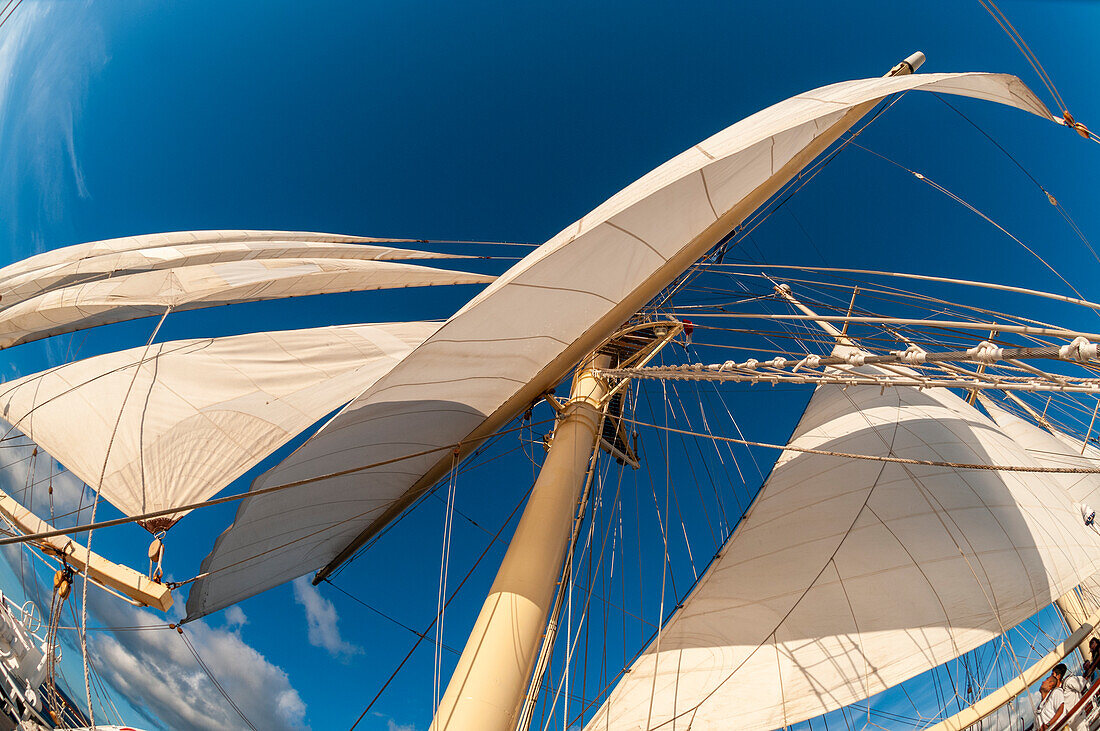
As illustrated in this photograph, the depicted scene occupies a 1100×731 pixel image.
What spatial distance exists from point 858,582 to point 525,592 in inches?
150

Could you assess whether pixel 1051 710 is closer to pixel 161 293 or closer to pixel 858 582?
pixel 858 582

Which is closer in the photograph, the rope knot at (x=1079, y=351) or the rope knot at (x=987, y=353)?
the rope knot at (x=1079, y=351)

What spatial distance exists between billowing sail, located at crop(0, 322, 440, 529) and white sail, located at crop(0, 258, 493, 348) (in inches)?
31.6

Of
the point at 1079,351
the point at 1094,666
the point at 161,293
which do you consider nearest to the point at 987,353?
the point at 1079,351

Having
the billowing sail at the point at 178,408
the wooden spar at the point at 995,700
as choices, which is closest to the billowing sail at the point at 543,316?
the billowing sail at the point at 178,408

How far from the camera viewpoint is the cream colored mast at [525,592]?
10.3 ft

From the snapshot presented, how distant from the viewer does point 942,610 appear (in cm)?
502

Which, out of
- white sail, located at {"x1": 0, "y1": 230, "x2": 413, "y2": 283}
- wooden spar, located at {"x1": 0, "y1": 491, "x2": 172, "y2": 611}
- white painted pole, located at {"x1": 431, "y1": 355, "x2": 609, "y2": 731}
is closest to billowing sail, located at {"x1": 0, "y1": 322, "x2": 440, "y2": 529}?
wooden spar, located at {"x1": 0, "y1": 491, "x2": 172, "y2": 611}

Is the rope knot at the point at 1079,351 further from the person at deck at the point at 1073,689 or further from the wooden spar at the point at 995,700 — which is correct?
the wooden spar at the point at 995,700

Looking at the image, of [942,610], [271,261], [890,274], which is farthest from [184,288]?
[942,610]

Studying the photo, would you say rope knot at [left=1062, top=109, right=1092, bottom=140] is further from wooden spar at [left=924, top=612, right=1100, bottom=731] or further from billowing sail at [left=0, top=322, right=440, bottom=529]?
billowing sail at [left=0, top=322, right=440, bottom=529]

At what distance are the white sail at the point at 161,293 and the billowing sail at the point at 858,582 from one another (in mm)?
6819

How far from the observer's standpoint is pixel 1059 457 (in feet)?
27.7

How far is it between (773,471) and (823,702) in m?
3.41
